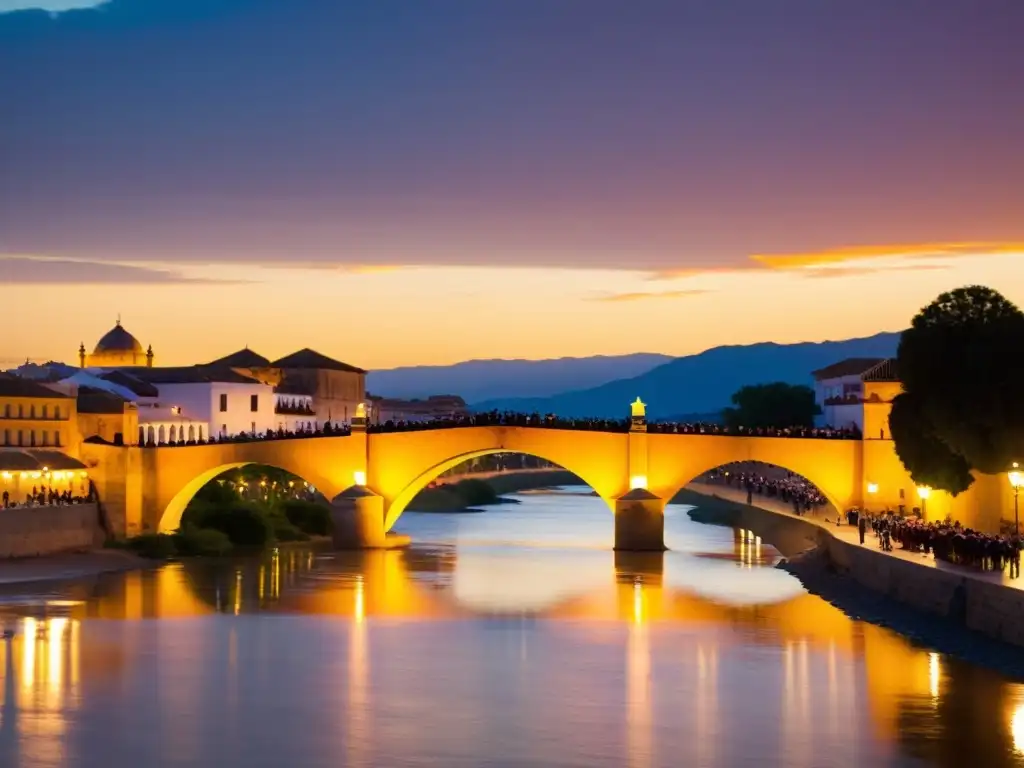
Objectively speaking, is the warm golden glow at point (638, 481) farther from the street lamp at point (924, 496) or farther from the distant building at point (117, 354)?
the distant building at point (117, 354)

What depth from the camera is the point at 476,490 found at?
10356 centimetres

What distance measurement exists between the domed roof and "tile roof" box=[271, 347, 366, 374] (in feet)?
21.7

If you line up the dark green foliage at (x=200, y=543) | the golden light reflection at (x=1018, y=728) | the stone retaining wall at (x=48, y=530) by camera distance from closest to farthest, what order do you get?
the golden light reflection at (x=1018, y=728)
the stone retaining wall at (x=48, y=530)
the dark green foliage at (x=200, y=543)

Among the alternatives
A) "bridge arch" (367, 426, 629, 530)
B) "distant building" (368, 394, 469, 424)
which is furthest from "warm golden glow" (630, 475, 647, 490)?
"distant building" (368, 394, 469, 424)

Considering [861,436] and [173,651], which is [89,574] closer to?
[173,651]

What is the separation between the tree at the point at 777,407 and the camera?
343 ft

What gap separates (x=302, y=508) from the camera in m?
67.8

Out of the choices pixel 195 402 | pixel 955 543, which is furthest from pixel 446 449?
pixel 955 543

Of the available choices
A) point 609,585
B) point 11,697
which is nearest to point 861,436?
point 609,585

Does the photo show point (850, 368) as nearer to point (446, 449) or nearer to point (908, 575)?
point (446, 449)

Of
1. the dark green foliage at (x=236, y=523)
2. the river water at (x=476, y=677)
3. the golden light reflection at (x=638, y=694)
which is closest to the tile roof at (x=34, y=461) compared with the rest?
the dark green foliage at (x=236, y=523)

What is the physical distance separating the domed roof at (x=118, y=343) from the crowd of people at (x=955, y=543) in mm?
52742

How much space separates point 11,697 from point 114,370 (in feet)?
161

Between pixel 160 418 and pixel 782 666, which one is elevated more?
pixel 160 418
